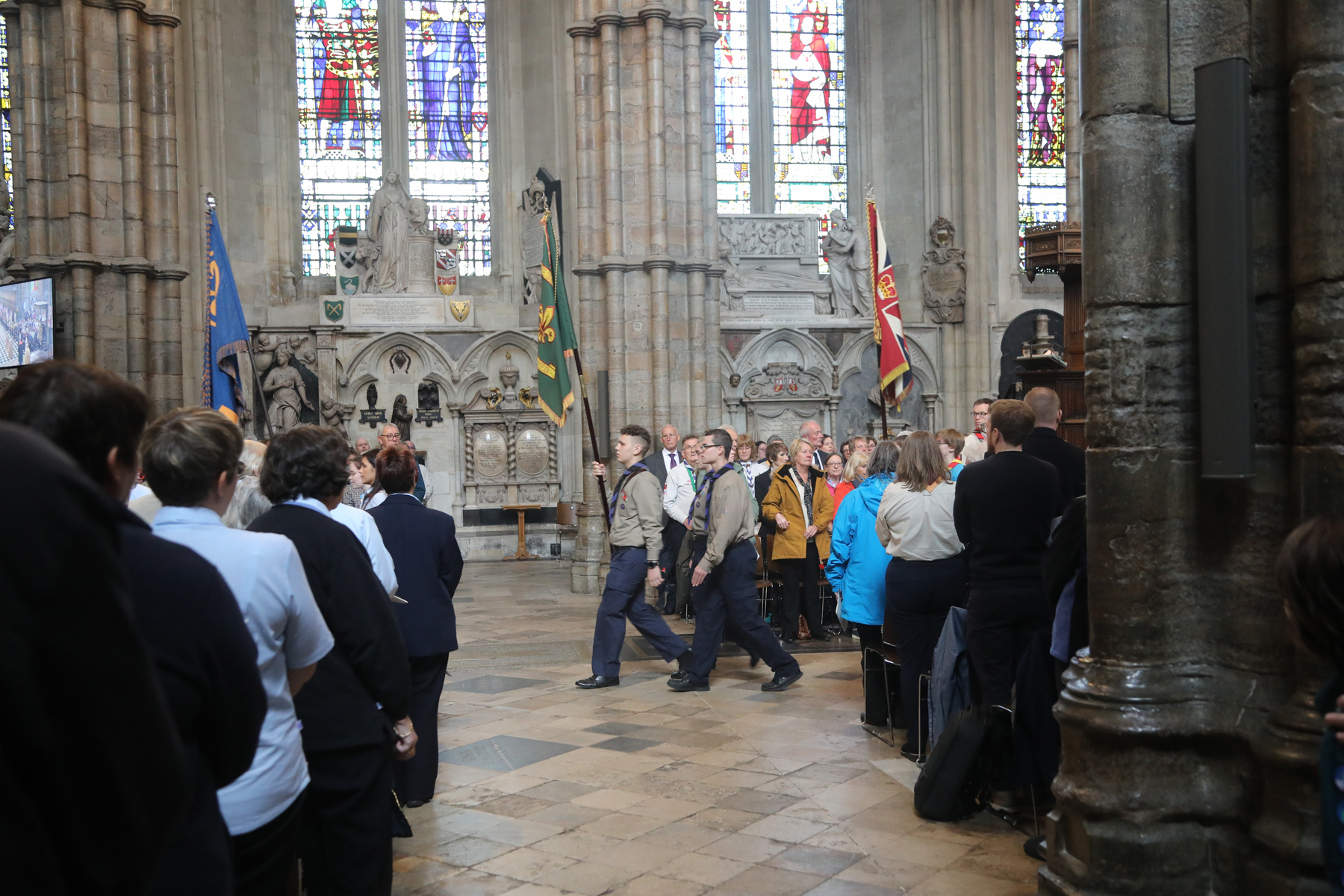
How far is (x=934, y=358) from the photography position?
17.4 m

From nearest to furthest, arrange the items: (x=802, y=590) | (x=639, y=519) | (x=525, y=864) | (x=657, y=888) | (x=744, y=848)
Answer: (x=657, y=888) → (x=525, y=864) → (x=744, y=848) → (x=639, y=519) → (x=802, y=590)

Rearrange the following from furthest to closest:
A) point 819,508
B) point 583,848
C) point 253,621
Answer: point 819,508, point 583,848, point 253,621

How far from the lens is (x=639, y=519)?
290 inches

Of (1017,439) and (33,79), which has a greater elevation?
(33,79)

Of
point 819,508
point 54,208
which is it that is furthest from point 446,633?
point 54,208

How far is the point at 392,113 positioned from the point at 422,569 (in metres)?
14.2

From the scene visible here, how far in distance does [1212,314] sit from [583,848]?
286 cm

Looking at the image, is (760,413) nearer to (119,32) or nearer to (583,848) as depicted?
(119,32)

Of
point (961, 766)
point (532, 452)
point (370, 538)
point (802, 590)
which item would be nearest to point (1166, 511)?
point (961, 766)

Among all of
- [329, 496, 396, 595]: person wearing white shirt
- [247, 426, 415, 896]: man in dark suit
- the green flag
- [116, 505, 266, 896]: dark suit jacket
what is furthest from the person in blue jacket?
[116, 505, 266, 896]: dark suit jacket

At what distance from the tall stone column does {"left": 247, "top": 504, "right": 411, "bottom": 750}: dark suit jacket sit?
2.00m

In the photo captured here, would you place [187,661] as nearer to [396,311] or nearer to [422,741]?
[422,741]

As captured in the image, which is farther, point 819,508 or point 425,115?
point 425,115

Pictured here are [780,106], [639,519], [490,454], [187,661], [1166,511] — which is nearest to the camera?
[187,661]
